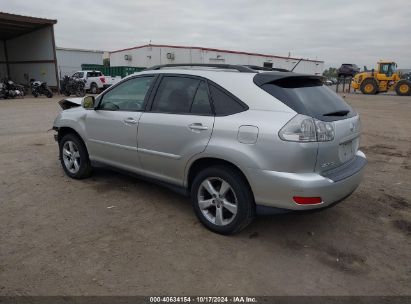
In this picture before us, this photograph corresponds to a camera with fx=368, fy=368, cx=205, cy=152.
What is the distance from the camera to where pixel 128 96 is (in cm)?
461

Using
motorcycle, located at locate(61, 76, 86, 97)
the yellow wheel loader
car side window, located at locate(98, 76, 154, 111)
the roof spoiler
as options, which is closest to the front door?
car side window, located at locate(98, 76, 154, 111)

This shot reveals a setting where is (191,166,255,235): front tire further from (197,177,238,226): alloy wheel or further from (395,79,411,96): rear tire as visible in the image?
(395,79,411,96): rear tire

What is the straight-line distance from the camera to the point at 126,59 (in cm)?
3959

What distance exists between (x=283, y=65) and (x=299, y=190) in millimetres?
46419

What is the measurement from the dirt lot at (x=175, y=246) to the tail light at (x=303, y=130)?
949 millimetres

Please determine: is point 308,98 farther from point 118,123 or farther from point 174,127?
point 118,123

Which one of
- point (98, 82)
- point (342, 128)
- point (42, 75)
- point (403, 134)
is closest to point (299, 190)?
point (342, 128)

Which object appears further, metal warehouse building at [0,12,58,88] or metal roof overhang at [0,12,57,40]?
metal warehouse building at [0,12,58,88]

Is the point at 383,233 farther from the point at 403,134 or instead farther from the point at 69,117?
the point at 403,134

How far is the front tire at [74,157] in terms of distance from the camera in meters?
5.24

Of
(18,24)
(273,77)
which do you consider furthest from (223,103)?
(18,24)

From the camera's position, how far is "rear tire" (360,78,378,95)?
2953cm

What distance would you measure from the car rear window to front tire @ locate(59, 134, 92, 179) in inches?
117

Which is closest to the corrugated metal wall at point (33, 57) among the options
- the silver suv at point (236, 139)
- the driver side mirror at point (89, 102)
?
the driver side mirror at point (89, 102)
